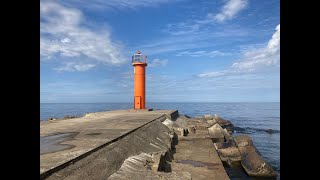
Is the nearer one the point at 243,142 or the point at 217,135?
the point at 243,142

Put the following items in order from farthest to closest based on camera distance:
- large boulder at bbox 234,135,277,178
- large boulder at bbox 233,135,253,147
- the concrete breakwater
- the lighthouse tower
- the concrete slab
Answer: the lighthouse tower < large boulder at bbox 233,135,253,147 < large boulder at bbox 234,135,277,178 < the concrete slab < the concrete breakwater

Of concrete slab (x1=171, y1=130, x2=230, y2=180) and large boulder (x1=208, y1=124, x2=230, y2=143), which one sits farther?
large boulder (x1=208, y1=124, x2=230, y2=143)

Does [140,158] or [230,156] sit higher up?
[140,158]

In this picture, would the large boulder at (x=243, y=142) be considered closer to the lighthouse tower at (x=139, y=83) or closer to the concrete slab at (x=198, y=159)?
the concrete slab at (x=198, y=159)

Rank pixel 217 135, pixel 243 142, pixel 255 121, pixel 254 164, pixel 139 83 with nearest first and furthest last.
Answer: pixel 254 164 → pixel 243 142 → pixel 217 135 → pixel 139 83 → pixel 255 121

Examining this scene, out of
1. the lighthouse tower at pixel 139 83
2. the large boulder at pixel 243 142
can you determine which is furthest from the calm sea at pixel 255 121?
the lighthouse tower at pixel 139 83

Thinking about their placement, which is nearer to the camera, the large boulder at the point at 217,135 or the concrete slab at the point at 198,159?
the concrete slab at the point at 198,159

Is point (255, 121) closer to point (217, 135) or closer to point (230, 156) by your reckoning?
point (217, 135)

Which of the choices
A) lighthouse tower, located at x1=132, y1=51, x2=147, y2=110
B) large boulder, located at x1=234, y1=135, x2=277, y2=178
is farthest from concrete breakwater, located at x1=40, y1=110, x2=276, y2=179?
lighthouse tower, located at x1=132, y1=51, x2=147, y2=110

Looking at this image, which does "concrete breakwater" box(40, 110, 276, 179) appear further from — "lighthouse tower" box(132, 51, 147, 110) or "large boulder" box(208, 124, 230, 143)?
"lighthouse tower" box(132, 51, 147, 110)

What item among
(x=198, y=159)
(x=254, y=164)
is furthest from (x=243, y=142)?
(x=198, y=159)
